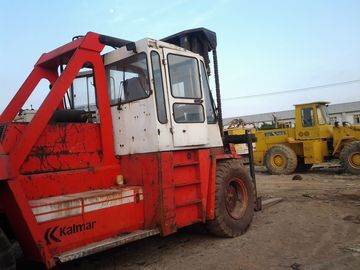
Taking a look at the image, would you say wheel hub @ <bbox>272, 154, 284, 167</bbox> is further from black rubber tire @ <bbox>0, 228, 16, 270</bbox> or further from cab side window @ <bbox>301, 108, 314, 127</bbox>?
black rubber tire @ <bbox>0, 228, 16, 270</bbox>

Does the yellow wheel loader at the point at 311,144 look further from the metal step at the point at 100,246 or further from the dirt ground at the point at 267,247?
the metal step at the point at 100,246

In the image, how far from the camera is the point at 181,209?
571 centimetres

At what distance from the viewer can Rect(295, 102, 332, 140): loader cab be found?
15292 millimetres

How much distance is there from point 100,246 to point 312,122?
12.4 metres

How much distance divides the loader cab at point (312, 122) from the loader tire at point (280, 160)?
735mm

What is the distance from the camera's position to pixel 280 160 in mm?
16141

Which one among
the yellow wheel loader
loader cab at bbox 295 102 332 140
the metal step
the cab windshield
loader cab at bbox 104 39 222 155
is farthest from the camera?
the cab windshield

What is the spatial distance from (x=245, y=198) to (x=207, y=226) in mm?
919

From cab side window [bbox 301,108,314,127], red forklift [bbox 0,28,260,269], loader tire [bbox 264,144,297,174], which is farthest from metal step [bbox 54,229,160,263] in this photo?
cab side window [bbox 301,108,314,127]

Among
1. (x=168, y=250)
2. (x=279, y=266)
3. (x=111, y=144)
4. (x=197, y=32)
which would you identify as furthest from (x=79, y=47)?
(x=279, y=266)

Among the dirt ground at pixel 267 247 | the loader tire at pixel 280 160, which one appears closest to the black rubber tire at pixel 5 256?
the dirt ground at pixel 267 247

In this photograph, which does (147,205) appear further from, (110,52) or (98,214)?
(110,52)

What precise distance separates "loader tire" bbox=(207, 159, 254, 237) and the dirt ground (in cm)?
18

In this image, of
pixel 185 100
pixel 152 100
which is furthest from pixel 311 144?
pixel 152 100
